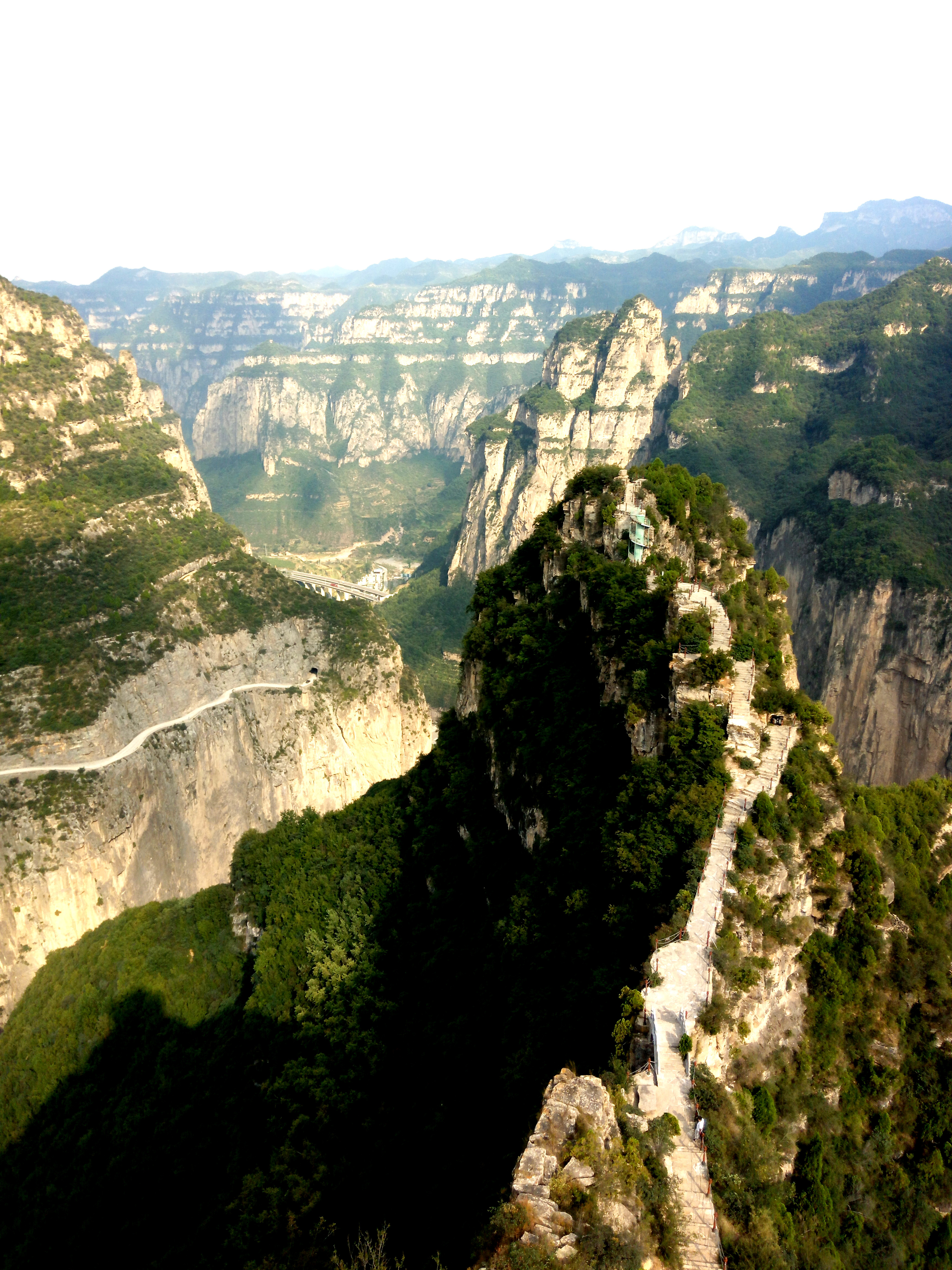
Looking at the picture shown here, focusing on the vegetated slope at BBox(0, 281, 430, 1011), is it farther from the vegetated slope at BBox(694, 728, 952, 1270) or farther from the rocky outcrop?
the vegetated slope at BBox(694, 728, 952, 1270)

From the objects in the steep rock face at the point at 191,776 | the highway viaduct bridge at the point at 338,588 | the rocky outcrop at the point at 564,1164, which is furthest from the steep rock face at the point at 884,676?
the highway viaduct bridge at the point at 338,588

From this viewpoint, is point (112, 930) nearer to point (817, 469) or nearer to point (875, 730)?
point (875, 730)

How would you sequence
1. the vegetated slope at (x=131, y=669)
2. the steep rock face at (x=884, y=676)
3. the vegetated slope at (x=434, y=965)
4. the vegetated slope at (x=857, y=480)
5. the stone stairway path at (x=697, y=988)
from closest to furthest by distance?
the stone stairway path at (x=697, y=988) < the vegetated slope at (x=434, y=965) < the vegetated slope at (x=131, y=669) < the steep rock face at (x=884, y=676) < the vegetated slope at (x=857, y=480)

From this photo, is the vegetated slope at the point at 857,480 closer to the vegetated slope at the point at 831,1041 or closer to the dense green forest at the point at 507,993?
the dense green forest at the point at 507,993

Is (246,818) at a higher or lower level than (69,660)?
lower

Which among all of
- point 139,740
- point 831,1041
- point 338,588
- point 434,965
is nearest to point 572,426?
point 338,588

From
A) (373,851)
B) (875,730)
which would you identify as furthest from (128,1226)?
(875,730)
